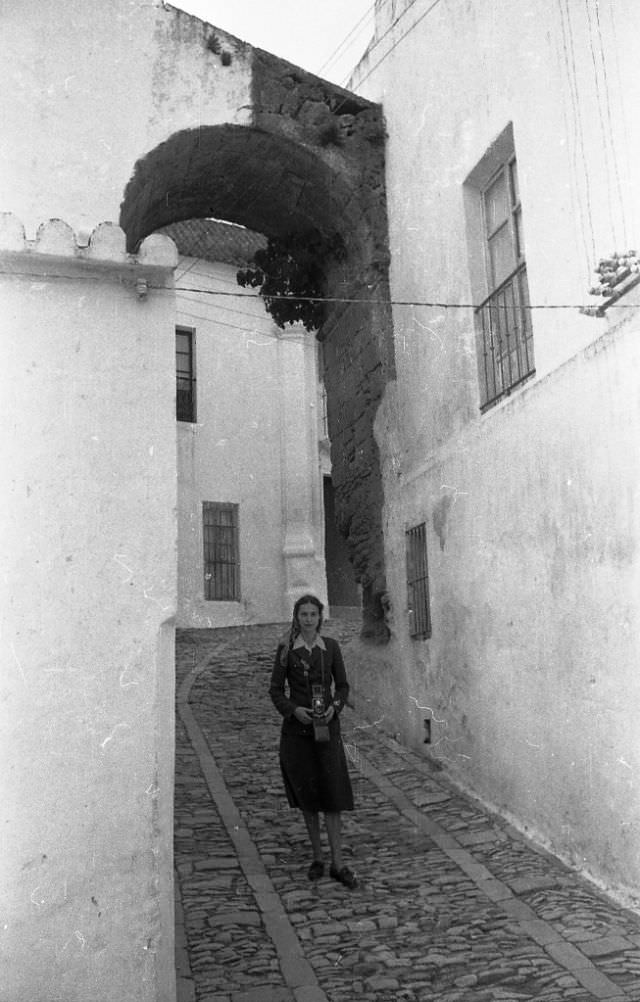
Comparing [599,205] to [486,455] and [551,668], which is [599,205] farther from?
[551,668]

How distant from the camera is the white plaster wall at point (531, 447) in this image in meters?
5.50

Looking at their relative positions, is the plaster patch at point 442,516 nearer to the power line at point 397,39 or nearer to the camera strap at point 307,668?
the camera strap at point 307,668

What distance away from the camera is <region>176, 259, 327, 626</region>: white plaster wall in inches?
667

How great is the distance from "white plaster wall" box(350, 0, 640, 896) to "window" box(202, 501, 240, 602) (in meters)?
7.82

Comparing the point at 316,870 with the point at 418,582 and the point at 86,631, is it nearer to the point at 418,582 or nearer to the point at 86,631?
the point at 86,631

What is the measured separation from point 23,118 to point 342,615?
41.6 feet

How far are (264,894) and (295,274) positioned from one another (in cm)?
709

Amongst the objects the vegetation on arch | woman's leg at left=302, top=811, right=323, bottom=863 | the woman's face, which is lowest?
woman's leg at left=302, top=811, right=323, bottom=863

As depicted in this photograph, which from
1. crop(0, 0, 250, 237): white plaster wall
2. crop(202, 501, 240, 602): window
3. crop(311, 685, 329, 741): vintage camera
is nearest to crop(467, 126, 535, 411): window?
crop(311, 685, 329, 741): vintage camera

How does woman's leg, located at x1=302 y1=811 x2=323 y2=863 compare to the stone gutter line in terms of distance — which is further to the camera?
woman's leg, located at x1=302 y1=811 x2=323 y2=863

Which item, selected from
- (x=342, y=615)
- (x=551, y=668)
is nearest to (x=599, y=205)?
(x=551, y=668)

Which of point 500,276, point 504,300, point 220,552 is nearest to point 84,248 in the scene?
point 504,300

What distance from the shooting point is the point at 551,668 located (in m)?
6.23

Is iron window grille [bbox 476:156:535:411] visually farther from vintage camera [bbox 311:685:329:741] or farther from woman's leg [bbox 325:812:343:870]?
woman's leg [bbox 325:812:343:870]
